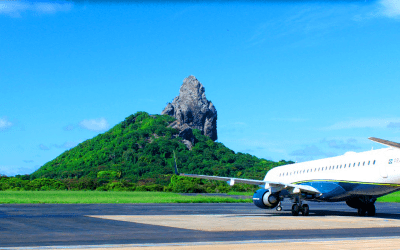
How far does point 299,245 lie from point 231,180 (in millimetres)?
17179

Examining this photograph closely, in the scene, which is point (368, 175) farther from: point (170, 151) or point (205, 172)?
point (170, 151)

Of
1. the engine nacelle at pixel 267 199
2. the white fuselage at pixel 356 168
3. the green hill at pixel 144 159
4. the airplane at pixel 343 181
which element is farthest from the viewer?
the green hill at pixel 144 159

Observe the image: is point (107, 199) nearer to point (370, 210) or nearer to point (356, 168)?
point (370, 210)

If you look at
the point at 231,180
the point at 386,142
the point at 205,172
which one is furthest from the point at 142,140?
the point at 386,142

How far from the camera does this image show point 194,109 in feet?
515

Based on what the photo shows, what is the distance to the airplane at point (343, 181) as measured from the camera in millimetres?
27062

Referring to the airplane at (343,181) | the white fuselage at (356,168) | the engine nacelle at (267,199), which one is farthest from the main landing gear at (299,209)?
the white fuselage at (356,168)

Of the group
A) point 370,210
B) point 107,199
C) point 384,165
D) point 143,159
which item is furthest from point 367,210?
point 143,159

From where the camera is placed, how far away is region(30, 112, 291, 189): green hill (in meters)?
119

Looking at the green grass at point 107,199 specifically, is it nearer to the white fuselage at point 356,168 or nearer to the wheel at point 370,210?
the white fuselage at point 356,168

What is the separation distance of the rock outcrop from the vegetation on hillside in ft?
14.8

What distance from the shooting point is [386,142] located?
72.0 feet

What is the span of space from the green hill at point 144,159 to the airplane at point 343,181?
3039 inches

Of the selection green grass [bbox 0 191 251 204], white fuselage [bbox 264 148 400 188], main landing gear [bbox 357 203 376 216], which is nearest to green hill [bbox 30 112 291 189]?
green grass [bbox 0 191 251 204]
